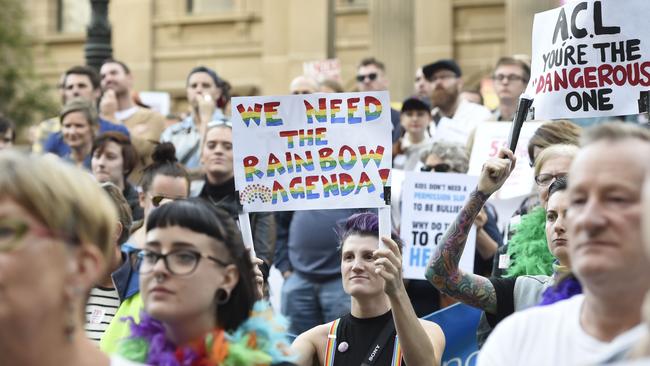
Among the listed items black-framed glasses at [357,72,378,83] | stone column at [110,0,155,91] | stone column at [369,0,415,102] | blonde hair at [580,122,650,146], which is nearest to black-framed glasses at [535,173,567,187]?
blonde hair at [580,122,650,146]

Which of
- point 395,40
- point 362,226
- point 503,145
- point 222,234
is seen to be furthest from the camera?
point 395,40

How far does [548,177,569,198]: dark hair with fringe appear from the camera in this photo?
599 centimetres

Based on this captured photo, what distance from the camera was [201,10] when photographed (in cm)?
A: 3006

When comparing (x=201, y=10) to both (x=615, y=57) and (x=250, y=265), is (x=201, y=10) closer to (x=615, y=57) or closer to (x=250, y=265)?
(x=615, y=57)

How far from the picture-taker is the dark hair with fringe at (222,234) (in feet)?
14.8

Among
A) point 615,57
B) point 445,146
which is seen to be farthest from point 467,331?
point 445,146

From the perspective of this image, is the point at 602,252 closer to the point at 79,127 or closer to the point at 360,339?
the point at 360,339

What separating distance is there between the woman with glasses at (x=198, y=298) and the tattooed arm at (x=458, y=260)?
5.15ft

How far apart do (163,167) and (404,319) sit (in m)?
2.92

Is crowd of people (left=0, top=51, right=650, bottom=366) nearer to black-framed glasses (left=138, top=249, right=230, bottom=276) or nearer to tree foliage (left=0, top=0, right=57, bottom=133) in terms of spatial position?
black-framed glasses (left=138, top=249, right=230, bottom=276)

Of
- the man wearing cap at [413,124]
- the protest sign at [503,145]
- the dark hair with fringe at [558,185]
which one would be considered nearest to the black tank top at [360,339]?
the dark hair with fringe at [558,185]

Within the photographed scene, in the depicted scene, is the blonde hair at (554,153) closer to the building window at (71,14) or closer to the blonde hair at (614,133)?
the blonde hair at (614,133)

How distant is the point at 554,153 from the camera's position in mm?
6805

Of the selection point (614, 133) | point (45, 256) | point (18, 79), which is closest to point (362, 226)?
→ point (614, 133)
